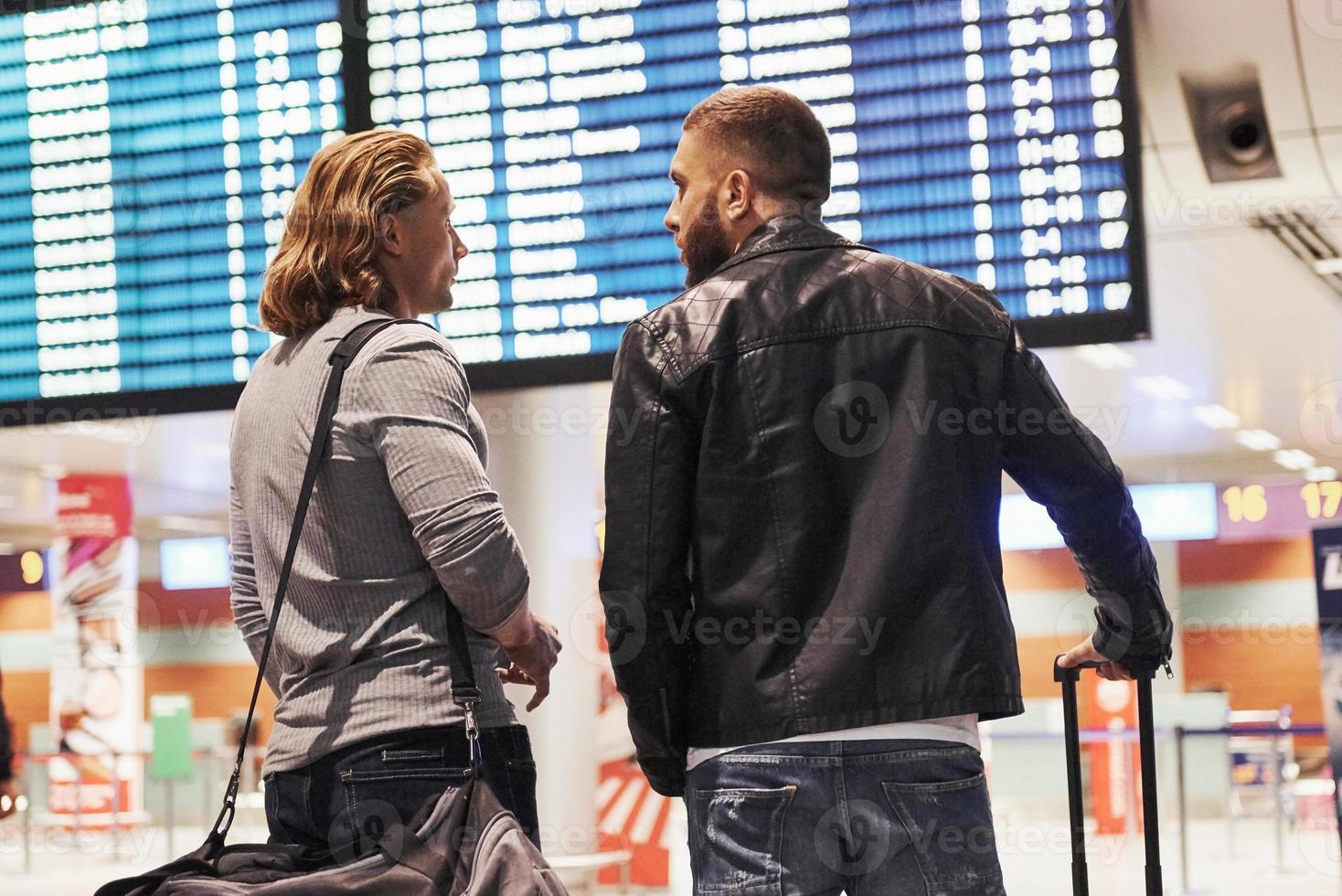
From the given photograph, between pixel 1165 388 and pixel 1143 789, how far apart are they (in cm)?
1012

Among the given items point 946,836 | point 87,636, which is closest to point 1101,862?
point 87,636

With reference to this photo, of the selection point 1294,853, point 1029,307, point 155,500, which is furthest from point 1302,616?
point 1029,307

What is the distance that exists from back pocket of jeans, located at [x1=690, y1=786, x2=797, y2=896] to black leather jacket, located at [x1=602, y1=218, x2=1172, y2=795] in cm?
7

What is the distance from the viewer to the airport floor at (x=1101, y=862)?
8.09m

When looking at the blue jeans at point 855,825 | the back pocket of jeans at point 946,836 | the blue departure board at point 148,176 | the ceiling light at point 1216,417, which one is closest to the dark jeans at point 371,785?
the blue jeans at point 855,825

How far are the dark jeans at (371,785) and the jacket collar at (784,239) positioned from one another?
2.19ft

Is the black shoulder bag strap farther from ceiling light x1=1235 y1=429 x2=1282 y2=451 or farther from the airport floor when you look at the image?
ceiling light x1=1235 y1=429 x2=1282 y2=451

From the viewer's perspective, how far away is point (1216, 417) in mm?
12852

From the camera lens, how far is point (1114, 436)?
12.7 meters

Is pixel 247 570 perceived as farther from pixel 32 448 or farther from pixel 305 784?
pixel 32 448

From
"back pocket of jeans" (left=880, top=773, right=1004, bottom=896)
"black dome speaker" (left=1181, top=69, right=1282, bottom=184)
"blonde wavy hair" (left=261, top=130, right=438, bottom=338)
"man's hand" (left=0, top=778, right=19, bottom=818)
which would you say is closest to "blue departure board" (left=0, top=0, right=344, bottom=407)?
"man's hand" (left=0, top=778, right=19, bottom=818)

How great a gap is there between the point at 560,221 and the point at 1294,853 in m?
8.69

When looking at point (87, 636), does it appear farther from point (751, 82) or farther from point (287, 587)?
point (287, 587)

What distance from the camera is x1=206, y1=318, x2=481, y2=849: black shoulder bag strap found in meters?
1.65
